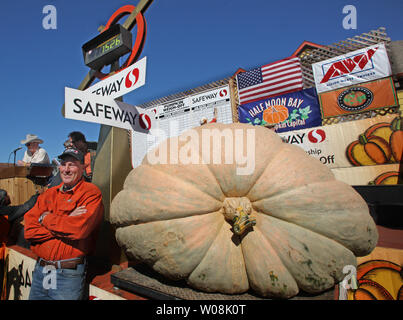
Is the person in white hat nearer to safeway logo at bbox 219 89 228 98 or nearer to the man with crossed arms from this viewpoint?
the man with crossed arms

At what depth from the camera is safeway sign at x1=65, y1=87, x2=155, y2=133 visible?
1.97m

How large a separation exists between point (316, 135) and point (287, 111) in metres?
1.96

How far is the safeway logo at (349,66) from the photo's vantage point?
7273 millimetres

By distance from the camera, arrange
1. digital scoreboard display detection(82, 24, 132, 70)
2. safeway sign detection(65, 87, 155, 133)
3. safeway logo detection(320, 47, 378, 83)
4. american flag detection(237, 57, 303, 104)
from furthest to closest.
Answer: american flag detection(237, 57, 303, 104)
safeway logo detection(320, 47, 378, 83)
digital scoreboard display detection(82, 24, 132, 70)
safeway sign detection(65, 87, 155, 133)

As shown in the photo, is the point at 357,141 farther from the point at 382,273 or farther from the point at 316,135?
the point at 382,273

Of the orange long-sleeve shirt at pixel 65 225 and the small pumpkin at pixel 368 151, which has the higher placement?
the small pumpkin at pixel 368 151

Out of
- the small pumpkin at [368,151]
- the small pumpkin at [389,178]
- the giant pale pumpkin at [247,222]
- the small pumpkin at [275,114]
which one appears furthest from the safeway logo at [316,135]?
the giant pale pumpkin at [247,222]

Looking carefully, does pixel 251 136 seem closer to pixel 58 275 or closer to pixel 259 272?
pixel 259 272

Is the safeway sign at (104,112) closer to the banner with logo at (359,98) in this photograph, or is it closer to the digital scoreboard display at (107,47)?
the digital scoreboard display at (107,47)

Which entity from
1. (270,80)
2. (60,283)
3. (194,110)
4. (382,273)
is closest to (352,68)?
(270,80)

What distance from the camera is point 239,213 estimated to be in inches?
49.5

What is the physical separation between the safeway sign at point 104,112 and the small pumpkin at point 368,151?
7106 mm

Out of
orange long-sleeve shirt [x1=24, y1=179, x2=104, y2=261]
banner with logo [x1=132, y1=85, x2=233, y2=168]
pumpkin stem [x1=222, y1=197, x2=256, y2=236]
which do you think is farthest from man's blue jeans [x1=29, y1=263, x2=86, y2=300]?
banner with logo [x1=132, y1=85, x2=233, y2=168]

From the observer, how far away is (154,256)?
4.35 ft
